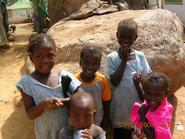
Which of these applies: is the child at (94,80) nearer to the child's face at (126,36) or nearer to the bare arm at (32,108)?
the child's face at (126,36)

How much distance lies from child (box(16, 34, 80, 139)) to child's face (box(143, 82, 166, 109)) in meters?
0.53

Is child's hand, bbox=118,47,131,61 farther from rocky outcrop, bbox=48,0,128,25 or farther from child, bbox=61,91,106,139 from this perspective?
rocky outcrop, bbox=48,0,128,25

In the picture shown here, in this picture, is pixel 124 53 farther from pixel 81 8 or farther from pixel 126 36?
pixel 81 8

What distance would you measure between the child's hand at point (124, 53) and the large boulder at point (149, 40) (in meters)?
0.82

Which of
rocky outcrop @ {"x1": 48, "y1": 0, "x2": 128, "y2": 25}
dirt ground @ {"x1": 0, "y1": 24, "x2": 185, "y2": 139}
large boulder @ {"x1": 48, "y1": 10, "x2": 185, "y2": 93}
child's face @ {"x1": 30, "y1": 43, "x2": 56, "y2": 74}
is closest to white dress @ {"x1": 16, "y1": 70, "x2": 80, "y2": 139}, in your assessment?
child's face @ {"x1": 30, "y1": 43, "x2": 56, "y2": 74}

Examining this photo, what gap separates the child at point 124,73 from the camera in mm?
3137

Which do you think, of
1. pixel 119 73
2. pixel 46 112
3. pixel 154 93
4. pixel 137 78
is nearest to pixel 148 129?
pixel 154 93

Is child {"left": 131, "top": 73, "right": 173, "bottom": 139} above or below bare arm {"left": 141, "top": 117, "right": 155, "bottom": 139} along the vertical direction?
above

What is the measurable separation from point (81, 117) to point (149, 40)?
1829mm

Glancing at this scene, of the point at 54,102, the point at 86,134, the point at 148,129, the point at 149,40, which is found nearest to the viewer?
the point at 86,134

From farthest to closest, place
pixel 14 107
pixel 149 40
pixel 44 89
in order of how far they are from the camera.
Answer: pixel 14 107 → pixel 149 40 → pixel 44 89

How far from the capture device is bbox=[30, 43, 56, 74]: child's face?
2.63 meters

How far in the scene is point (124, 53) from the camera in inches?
123

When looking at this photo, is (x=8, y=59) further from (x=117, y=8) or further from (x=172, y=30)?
(x=172, y=30)
